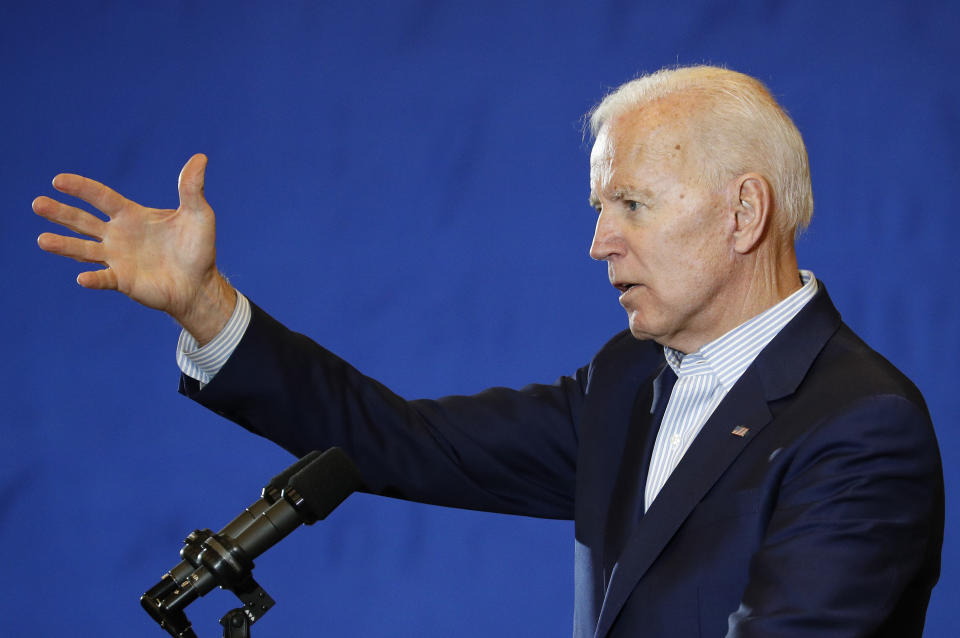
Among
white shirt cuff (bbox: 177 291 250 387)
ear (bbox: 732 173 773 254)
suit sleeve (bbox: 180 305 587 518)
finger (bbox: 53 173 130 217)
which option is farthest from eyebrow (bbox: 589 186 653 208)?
finger (bbox: 53 173 130 217)

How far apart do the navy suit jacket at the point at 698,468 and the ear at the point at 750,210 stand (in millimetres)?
114

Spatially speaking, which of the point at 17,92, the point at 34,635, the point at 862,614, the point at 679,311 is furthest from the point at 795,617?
the point at 17,92

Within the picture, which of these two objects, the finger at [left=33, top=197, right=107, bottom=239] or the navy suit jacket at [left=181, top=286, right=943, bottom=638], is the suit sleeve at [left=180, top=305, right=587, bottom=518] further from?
the finger at [left=33, top=197, right=107, bottom=239]

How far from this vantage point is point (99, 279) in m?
1.21

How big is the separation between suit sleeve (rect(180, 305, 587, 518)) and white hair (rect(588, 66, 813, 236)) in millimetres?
411

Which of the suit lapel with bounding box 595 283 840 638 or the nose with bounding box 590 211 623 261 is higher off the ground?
the nose with bounding box 590 211 623 261

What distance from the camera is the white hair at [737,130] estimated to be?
1369 millimetres

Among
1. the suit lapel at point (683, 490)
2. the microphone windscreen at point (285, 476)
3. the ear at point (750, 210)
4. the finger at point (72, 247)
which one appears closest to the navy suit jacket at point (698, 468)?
the suit lapel at point (683, 490)

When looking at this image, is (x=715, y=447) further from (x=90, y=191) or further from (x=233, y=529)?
(x=90, y=191)

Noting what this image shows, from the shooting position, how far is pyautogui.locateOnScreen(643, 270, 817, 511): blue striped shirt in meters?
1.38

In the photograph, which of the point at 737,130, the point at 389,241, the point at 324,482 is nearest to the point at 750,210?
the point at 737,130

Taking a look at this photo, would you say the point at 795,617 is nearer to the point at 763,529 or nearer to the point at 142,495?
the point at 763,529

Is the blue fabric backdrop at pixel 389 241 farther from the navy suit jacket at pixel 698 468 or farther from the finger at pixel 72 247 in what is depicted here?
the finger at pixel 72 247

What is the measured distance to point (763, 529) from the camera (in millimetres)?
1187
